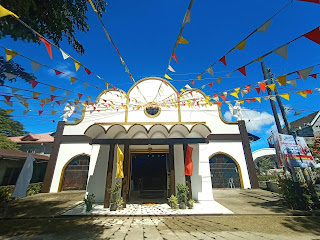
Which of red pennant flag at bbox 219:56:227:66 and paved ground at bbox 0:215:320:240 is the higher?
red pennant flag at bbox 219:56:227:66

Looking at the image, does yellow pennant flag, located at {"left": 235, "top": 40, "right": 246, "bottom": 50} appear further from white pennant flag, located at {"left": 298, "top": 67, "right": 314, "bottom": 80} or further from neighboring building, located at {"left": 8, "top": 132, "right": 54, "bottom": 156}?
neighboring building, located at {"left": 8, "top": 132, "right": 54, "bottom": 156}

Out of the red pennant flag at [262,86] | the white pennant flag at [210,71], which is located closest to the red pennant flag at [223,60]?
the white pennant flag at [210,71]

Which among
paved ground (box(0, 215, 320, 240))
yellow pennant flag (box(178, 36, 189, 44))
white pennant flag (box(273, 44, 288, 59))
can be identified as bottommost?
paved ground (box(0, 215, 320, 240))

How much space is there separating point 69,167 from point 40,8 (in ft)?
39.2

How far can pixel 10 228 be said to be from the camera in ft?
16.9

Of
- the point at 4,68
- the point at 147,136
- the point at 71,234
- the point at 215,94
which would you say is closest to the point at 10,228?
the point at 71,234

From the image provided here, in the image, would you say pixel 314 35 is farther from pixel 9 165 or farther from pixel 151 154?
pixel 9 165

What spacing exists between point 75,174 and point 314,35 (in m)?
16.1

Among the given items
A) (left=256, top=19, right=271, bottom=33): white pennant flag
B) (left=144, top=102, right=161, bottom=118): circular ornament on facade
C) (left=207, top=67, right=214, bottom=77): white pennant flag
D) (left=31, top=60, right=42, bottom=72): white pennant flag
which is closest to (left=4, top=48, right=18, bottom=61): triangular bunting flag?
(left=31, top=60, right=42, bottom=72): white pennant flag

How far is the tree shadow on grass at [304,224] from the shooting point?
489cm

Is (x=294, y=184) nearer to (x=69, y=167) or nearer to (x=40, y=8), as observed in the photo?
(x=40, y=8)

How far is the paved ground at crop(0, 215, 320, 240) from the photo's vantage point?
14.5 feet

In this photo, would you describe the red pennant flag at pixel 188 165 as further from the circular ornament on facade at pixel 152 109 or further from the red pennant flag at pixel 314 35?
the red pennant flag at pixel 314 35

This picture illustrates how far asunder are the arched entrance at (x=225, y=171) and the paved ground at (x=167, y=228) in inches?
287
